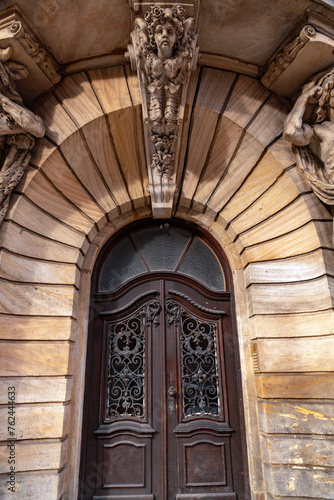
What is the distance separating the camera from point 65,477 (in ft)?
9.37

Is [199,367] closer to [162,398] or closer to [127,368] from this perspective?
[162,398]

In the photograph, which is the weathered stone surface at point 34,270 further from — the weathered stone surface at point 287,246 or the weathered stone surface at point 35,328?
the weathered stone surface at point 287,246

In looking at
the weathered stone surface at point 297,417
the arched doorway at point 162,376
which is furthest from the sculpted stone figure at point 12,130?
the weathered stone surface at point 297,417

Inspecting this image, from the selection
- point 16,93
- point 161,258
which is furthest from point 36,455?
point 16,93

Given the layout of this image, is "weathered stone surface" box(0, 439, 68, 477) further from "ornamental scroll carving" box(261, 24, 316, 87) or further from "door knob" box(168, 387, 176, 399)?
"ornamental scroll carving" box(261, 24, 316, 87)

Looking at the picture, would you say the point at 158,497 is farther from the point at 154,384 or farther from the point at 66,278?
the point at 66,278

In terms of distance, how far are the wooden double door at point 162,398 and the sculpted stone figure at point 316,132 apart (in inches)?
59.7

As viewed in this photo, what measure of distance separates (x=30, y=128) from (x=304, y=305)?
2.98 m

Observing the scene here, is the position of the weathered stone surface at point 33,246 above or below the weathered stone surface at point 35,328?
above

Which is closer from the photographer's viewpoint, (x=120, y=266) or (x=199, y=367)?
(x=199, y=367)

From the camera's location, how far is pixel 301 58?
124 inches

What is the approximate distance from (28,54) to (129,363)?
3.08 m

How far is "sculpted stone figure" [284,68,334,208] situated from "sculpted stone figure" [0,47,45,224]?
2404 mm

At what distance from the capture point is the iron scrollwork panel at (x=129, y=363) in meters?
3.24
